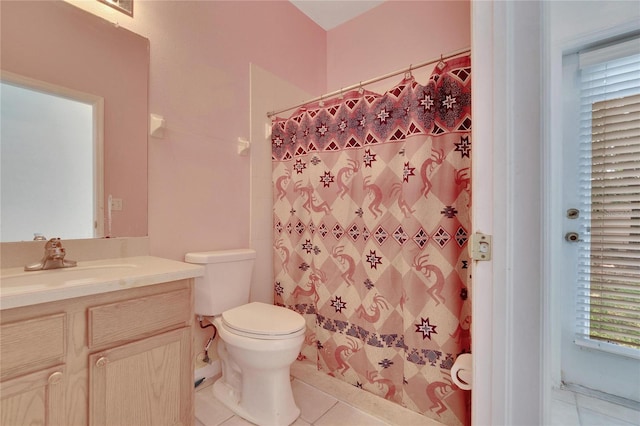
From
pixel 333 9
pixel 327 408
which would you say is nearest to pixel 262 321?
pixel 327 408

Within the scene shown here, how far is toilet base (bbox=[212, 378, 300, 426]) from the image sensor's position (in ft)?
4.33

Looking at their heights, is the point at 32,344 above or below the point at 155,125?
below

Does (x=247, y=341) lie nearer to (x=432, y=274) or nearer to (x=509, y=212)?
(x=432, y=274)

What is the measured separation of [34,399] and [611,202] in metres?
1.79

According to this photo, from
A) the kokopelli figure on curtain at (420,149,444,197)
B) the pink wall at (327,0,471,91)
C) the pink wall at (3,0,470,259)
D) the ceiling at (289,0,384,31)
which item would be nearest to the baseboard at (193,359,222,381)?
the pink wall at (3,0,470,259)

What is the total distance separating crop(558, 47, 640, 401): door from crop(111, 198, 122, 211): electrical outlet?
1761 millimetres

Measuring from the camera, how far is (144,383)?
1.00m

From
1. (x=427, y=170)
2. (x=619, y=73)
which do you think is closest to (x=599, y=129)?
(x=619, y=73)

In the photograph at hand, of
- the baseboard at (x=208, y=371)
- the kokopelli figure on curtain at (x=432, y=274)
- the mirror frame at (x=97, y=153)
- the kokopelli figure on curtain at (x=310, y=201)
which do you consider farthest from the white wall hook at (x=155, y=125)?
the kokopelli figure on curtain at (x=432, y=274)

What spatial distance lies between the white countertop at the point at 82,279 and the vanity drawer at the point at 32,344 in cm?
7

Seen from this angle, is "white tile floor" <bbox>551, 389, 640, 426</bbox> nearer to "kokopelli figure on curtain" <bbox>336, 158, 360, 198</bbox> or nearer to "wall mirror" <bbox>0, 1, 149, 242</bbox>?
"kokopelli figure on curtain" <bbox>336, 158, 360, 198</bbox>

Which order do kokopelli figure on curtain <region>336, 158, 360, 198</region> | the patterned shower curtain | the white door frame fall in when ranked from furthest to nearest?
kokopelli figure on curtain <region>336, 158, 360, 198</region>
the patterned shower curtain
the white door frame

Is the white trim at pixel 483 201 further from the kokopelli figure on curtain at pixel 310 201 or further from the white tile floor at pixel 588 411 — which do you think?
the kokopelli figure on curtain at pixel 310 201

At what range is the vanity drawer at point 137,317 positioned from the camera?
2.92 ft
